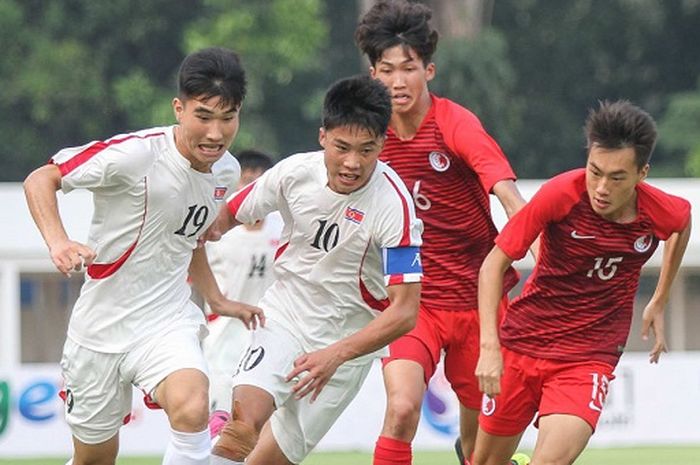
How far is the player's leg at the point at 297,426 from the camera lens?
7.64 meters

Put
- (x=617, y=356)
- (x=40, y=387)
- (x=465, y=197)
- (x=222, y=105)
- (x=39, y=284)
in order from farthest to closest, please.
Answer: (x=39, y=284)
(x=40, y=387)
(x=465, y=197)
(x=617, y=356)
(x=222, y=105)

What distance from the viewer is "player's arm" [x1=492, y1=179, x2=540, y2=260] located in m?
7.75

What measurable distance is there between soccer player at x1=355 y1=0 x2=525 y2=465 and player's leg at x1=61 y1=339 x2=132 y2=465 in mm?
1242

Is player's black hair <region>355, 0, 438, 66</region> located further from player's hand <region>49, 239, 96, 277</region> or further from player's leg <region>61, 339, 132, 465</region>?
player's hand <region>49, 239, 96, 277</region>

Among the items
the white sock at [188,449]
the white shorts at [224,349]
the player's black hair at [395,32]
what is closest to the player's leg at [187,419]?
the white sock at [188,449]

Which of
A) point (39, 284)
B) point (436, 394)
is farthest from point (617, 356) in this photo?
point (39, 284)

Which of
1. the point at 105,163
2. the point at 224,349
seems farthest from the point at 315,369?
the point at 224,349

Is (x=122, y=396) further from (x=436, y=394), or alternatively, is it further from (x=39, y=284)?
(x=39, y=284)

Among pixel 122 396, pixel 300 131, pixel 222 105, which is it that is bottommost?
pixel 300 131

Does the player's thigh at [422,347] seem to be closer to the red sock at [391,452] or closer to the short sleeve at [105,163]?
the red sock at [391,452]

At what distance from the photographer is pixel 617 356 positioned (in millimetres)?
7656

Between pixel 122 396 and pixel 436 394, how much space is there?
24.2 feet

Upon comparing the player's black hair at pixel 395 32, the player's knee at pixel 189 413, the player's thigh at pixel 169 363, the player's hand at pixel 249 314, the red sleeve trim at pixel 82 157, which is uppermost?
the player's black hair at pixel 395 32

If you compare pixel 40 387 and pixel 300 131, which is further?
pixel 300 131
